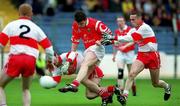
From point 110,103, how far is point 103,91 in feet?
3.78

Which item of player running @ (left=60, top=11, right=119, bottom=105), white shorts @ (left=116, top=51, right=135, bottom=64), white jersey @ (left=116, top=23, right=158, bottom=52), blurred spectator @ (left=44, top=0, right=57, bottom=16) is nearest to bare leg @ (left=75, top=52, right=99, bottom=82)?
player running @ (left=60, top=11, right=119, bottom=105)

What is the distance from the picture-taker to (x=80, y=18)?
1720 cm

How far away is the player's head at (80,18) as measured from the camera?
1711 centimetres

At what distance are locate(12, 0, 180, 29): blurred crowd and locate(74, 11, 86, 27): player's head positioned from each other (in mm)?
14834

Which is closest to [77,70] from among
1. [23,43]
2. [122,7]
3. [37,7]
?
[23,43]

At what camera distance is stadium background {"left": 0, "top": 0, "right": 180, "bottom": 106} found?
30562 millimetres

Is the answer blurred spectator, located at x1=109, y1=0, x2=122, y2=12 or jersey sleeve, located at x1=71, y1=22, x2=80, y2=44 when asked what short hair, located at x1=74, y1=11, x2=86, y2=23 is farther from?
blurred spectator, located at x1=109, y1=0, x2=122, y2=12

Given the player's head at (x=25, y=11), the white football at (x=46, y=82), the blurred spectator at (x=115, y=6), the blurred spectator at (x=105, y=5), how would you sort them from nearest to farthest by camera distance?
the player's head at (x=25, y=11), the white football at (x=46, y=82), the blurred spectator at (x=105, y=5), the blurred spectator at (x=115, y=6)

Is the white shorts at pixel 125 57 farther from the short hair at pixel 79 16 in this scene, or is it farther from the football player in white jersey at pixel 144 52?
the short hair at pixel 79 16

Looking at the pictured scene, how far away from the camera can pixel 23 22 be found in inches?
576

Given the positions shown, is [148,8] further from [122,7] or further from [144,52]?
[144,52]

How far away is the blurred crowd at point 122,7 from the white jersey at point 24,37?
17.6 m

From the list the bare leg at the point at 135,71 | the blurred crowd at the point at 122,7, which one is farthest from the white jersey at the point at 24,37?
the blurred crowd at the point at 122,7

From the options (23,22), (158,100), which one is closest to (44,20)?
(158,100)
